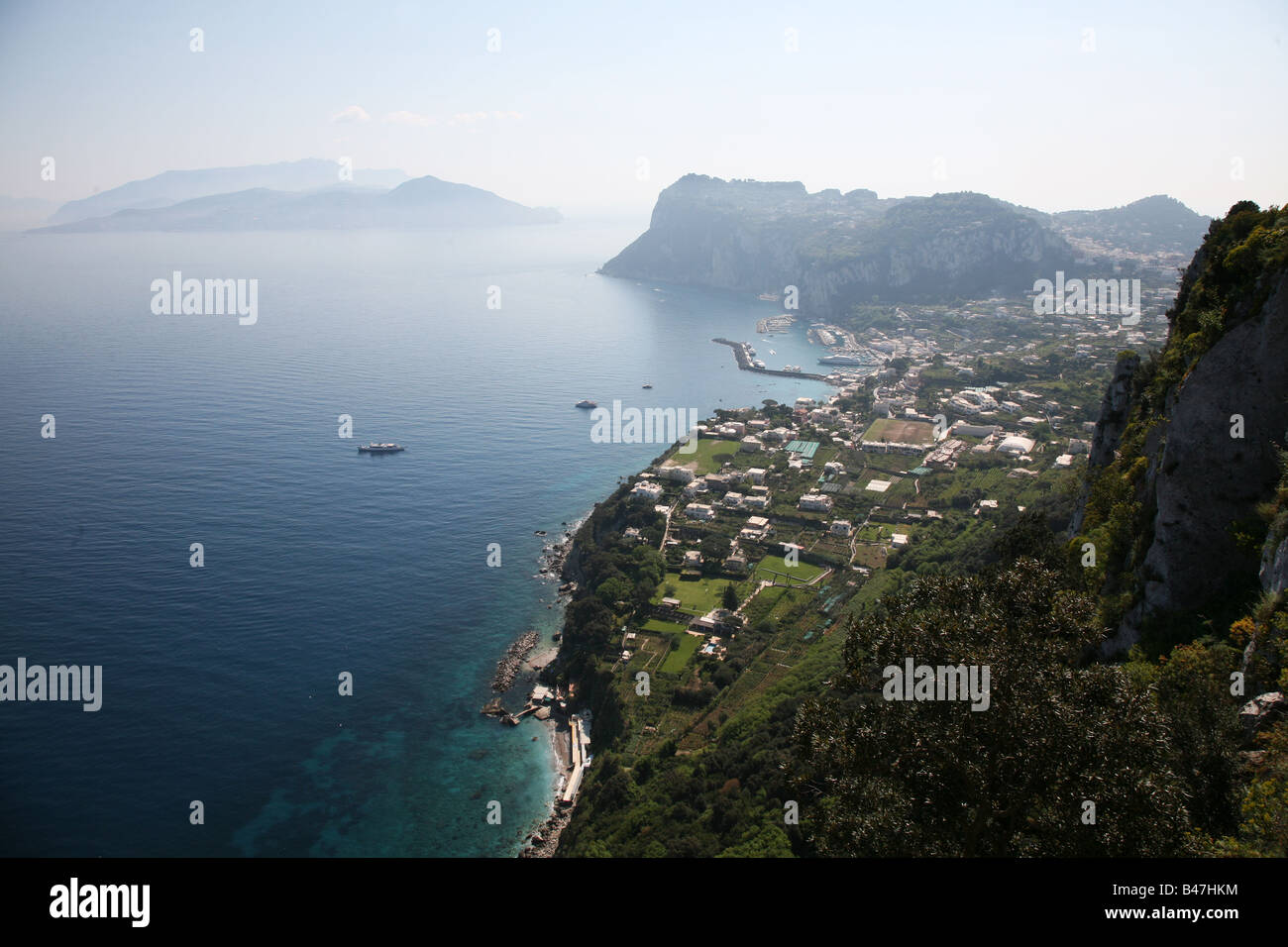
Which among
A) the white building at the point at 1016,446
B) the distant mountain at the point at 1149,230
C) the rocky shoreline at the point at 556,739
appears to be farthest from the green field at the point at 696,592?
the distant mountain at the point at 1149,230

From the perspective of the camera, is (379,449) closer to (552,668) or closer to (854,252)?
(552,668)

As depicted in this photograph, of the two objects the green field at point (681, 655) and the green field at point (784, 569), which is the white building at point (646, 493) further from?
the green field at point (681, 655)

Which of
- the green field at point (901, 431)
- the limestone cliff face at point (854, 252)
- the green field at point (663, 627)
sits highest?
the limestone cliff face at point (854, 252)

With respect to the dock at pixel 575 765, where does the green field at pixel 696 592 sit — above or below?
above

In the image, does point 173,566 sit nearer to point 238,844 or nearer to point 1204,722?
point 238,844

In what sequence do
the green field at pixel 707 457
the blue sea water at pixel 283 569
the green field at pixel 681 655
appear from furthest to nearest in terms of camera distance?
the green field at pixel 707 457 < the green field at pixel 681 655 < the blue sea water at pixel 283 569

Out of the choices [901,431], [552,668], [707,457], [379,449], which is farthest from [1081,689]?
[379,449]
